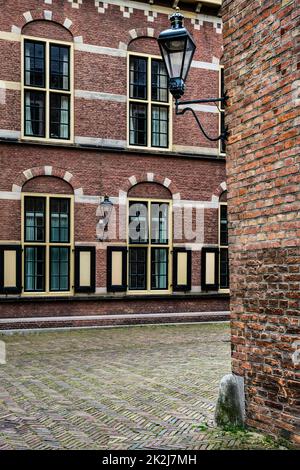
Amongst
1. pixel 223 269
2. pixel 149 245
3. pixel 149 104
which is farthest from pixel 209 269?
pixel 149 104

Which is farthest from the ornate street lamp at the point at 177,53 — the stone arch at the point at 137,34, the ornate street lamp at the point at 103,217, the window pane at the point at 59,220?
the stone arch at the point at 137,34

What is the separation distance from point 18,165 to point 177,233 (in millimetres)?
4759

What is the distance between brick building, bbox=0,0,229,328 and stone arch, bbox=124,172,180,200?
0.03 metres

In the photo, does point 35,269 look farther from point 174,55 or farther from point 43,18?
point 174,55

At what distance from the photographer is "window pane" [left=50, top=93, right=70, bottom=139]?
1473cm

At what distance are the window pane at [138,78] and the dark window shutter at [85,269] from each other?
447cm

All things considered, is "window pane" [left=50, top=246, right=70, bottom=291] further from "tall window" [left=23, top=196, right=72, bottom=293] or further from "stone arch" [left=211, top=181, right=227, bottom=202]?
"stone arch" [left=211, top=181, right=227, bottom=202]

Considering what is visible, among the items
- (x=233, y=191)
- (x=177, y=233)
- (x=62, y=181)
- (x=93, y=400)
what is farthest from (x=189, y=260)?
(x=233, y=191)

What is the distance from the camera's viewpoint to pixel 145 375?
860 cm

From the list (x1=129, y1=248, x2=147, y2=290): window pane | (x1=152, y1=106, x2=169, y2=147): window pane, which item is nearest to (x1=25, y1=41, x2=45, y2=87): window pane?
(x1=152, y1=106, x2=169, y2=147): window pane

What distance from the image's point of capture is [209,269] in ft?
53.5

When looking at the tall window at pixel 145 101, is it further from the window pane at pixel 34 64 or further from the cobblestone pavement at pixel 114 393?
the cobblestone pavement at pixel 114 393
